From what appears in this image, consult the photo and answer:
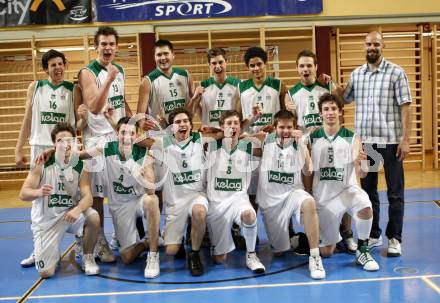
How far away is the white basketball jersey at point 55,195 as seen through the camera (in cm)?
445

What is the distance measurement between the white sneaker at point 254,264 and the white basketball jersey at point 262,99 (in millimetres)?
1374

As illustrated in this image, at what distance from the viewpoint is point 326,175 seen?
4570 millimetres

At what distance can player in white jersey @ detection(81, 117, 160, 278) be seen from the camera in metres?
4.57

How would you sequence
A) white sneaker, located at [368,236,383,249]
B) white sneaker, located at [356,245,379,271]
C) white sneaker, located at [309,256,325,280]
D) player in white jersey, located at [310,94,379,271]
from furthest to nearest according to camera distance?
white sneaker, located at [368,236,383,249]
player in white jersey, located at [310,94,379,271]
white sneaker, located at [356,245,379,271]
white sneaker, located at [309,256,325,280]

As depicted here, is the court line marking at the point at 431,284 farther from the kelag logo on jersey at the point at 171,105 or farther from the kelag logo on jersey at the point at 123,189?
the kelag logo on jersey at the point at 171,105

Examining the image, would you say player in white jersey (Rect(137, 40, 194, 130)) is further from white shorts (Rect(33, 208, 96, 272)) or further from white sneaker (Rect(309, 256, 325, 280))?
white sneaker (Rect(309, 256, 325, 280))

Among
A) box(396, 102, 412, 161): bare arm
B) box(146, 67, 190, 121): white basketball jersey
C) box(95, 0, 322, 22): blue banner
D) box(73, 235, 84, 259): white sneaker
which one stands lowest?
box(73, 235, 84, 259): white sneaker

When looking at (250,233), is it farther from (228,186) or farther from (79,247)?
(79,247)

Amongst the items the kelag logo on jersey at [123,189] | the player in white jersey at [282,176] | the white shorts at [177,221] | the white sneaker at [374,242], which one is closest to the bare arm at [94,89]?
the kelag logo on jersey at [123,189]

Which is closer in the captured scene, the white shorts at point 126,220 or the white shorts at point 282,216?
the white shorts at point 282,216

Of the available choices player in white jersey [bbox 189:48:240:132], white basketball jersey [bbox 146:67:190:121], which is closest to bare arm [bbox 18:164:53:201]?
white basketball jersey [bbox 146:67:190:121]

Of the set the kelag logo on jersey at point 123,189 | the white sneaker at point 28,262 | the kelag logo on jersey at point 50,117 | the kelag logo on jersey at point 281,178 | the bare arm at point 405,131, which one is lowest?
the white sneaker at point 28,262

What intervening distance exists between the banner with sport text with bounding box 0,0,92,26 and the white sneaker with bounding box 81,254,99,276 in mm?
5433

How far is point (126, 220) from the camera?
4.62m
